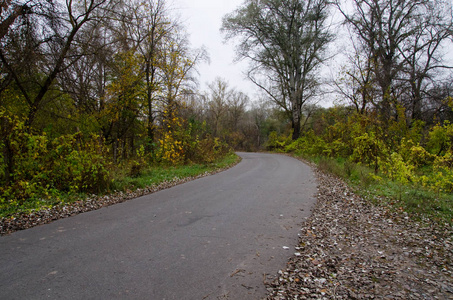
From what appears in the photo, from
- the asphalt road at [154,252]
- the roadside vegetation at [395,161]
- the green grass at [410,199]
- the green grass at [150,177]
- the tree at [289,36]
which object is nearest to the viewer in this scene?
the asphalt road at [154,252]

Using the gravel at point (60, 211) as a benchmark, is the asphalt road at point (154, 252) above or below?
below

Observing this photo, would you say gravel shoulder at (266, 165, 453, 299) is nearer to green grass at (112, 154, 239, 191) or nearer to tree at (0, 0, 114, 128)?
green grass at (112, 154, 239, 191)

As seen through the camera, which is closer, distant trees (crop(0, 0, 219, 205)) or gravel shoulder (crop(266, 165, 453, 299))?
gravel shoulder (crop(266, 165, 453, 299))

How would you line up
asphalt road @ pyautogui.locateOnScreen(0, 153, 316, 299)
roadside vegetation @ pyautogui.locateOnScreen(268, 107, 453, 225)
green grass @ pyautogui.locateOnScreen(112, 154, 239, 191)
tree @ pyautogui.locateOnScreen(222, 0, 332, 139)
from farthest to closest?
tree @ pyautogui.locateOnScreen(222, 0, 332, 139) → green grass @ pyautogui.locateOnScreen(112, 154, 239, 191) → roadside vegetation @ pyautogui.locateOnScreen(268, 107, 453, 225) → asphalt road @ pyautogui.locateOnScreen(0, 153, 316, 299)

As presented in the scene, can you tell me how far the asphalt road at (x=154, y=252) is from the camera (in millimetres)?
2984

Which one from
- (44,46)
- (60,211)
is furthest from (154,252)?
(44,46)

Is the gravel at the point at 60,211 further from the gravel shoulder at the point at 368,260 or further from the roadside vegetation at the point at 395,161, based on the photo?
the roadside vegetation at the point at 395,161

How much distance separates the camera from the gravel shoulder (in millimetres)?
3004

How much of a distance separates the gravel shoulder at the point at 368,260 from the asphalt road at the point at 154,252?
1.00ft

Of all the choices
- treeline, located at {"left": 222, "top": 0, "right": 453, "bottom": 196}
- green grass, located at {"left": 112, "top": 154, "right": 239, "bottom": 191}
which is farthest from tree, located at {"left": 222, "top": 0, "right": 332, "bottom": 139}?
green grass, located at {"left": 112, "top": 154, "right": 239, "bottom": 191}

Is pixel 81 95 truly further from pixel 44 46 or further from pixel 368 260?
pixel 368 260

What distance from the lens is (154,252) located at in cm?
389

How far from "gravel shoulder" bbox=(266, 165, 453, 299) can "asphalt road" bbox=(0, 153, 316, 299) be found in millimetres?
305

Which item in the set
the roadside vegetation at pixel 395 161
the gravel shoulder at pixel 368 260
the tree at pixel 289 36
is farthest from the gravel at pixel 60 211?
the tree at pixel 289 36
